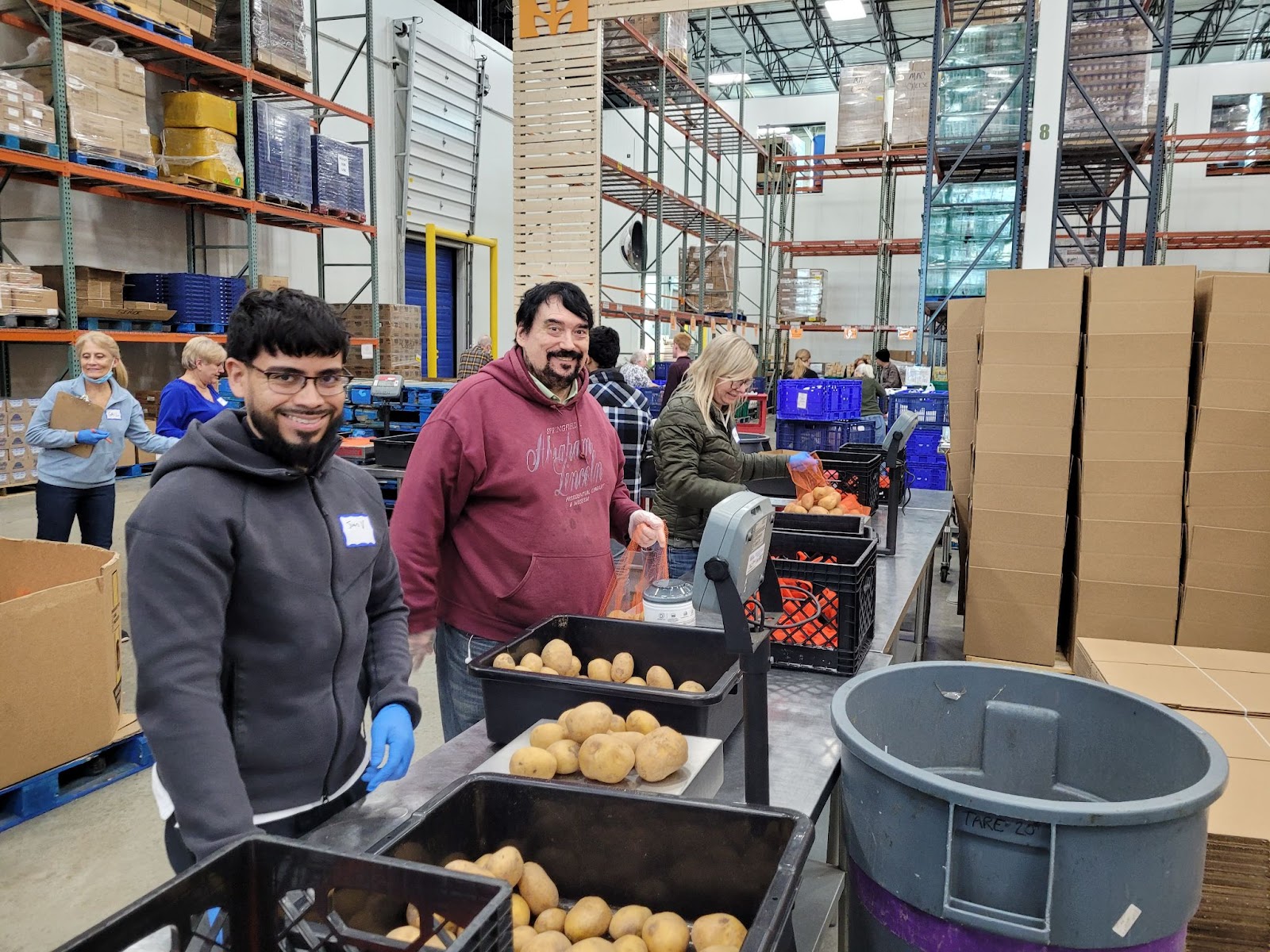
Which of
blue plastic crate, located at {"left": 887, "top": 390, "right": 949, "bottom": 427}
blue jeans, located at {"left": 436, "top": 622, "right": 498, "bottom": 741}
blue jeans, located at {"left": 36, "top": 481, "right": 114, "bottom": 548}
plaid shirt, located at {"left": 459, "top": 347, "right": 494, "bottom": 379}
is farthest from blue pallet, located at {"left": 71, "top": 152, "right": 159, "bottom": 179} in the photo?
blue jeans, located at {"left": 436, "top": 622, "right": 498, "bottom": 741}

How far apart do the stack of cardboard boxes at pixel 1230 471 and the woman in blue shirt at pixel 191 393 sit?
463 cm

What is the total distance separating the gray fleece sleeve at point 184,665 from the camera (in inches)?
46.9

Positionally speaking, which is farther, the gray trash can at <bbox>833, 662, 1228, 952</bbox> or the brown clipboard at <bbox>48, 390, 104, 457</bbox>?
the brown clipboard at <bbox>48, 390, 104, 457</bbox>

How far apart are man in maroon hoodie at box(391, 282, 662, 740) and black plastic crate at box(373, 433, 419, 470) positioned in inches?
Result: 129

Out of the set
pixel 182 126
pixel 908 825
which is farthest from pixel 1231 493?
pixel 182 126

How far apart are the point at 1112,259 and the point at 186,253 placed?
15088 millimetres

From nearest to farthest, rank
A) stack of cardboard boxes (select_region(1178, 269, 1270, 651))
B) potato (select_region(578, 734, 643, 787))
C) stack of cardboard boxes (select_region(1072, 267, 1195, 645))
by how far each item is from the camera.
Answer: potato (select_region(578, 734, 643, 787))
stack of cardboard boxes (select_region(1178, 269, 1270, 651))
stack of cardboard boxes (select_region(1072, 267, 1195, 645))

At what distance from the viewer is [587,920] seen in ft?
3.42

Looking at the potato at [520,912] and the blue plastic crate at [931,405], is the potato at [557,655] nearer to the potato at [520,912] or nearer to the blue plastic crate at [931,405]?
the potato at [520,912]

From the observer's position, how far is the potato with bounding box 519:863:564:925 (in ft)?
3.59

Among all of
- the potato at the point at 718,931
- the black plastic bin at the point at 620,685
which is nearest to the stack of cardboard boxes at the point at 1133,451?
the black plastic bin at the point at 620,685

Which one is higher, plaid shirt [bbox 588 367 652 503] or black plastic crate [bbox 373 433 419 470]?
plaid shirt [bbox 588 367 652 503]

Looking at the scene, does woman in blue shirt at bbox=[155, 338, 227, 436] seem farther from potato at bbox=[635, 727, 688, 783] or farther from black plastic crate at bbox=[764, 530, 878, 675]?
potato at bbox=[635, 727, 688, 783]

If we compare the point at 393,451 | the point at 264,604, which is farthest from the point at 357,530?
the point at 393,451
